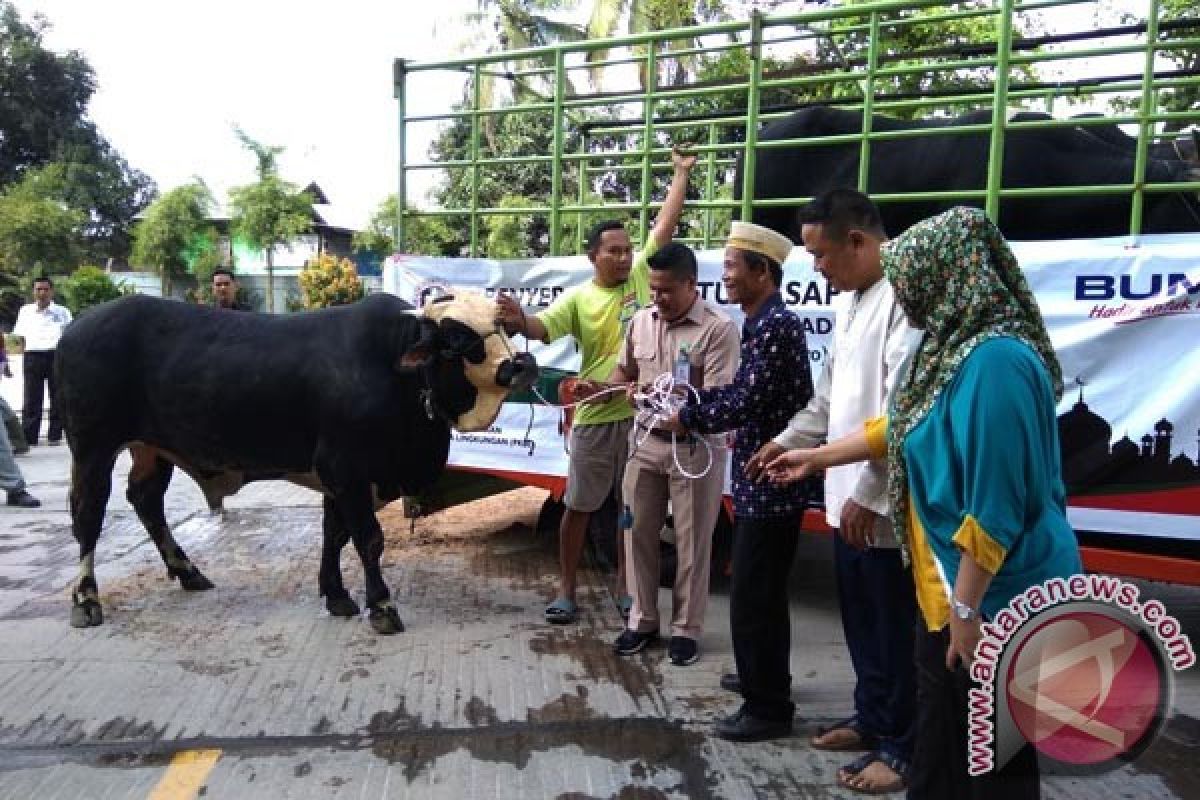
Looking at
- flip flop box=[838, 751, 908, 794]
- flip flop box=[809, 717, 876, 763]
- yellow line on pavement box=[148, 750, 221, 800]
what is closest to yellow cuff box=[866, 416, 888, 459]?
flip flop box=[838, 751, 908, 794]

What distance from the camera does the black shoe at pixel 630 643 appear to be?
3.98 metres

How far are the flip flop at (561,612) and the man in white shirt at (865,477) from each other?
1.69 meters

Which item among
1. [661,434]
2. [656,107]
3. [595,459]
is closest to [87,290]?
[656,107]

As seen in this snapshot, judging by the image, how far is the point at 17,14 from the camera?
34969mm

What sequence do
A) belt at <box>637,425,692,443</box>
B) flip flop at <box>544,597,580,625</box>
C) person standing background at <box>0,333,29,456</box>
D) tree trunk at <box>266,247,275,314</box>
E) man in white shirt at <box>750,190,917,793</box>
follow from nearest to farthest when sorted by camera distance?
man in white shirt at <box>750,190,917,793</box> < belt at <box>637,425,692,443</box> < flip flop at <box>544,597,580,625</box> < person standing background at <box>0,333,29,456</box> < tree trunk at <box>266,247,275,314</box>

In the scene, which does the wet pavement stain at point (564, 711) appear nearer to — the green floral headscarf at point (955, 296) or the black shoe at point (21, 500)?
the green floral headscarf at point (955, 296)

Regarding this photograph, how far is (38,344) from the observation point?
32.6 ft

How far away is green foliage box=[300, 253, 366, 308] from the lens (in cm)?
2284

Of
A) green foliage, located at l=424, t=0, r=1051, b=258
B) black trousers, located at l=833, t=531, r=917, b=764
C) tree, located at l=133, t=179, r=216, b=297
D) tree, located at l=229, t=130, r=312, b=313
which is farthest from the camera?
tree, located at l=133, t=179, r=216, b=297

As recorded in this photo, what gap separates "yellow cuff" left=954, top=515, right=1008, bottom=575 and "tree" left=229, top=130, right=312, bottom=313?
27.5 meters

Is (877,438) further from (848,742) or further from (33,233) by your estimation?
(33,233)

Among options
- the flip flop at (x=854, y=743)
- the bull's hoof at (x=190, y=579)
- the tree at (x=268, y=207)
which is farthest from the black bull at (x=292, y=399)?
the tree at (x=268, y=207)

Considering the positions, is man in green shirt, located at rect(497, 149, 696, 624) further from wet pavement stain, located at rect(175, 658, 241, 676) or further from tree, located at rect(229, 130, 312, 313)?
tree, located at rect(229, 130, 312, 313)

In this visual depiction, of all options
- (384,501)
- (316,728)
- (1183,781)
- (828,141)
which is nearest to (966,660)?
(1183,781)
